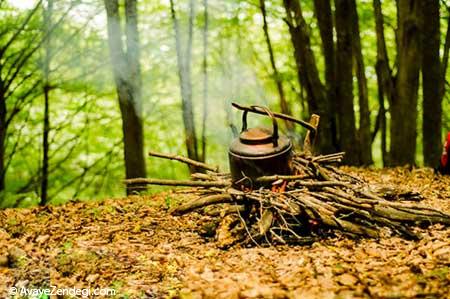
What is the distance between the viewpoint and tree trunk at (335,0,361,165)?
26.9ft

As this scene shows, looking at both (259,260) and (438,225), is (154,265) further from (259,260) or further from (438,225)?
(438,225)

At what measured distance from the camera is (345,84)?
8547 mm

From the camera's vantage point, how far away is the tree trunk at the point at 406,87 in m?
7.42

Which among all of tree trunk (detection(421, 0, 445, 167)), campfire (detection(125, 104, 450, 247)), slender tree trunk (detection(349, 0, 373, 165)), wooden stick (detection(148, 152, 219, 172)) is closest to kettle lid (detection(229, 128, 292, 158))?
campfire (detection(125, 104, 450, 247))

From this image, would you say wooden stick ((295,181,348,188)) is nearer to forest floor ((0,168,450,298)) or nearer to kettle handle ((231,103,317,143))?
forest floor ((0,168,450,298))

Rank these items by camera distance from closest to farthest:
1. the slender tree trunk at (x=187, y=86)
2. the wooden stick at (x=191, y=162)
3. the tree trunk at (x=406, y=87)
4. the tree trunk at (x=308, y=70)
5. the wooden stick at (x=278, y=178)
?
the wooden stick at (x=278, y=178) < the wooden stick at (x=191, y=162) < the tree trunk at (x=406, y=87) < the tree trunk at (x=308, y=70) < the slender tree trunk at (x=187, y=86)

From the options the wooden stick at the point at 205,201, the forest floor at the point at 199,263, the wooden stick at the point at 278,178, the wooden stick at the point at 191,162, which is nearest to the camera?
the forest floor at the point at 199,263

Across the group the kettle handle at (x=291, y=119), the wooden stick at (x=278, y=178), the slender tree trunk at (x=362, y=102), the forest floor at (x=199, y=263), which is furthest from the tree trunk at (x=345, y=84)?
the wooden stick at (x=278, y=178)

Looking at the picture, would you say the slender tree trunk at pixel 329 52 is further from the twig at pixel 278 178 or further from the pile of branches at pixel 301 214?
the twig at pixel 278 178

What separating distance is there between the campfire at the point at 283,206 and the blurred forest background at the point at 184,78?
369 centimetres

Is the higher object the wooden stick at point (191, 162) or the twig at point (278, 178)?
the wooden stick at point (191, 162)

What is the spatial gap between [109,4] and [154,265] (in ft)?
17.5

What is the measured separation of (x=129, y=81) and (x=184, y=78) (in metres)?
4.05

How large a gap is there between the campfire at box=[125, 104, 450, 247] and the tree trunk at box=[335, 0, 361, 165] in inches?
155
